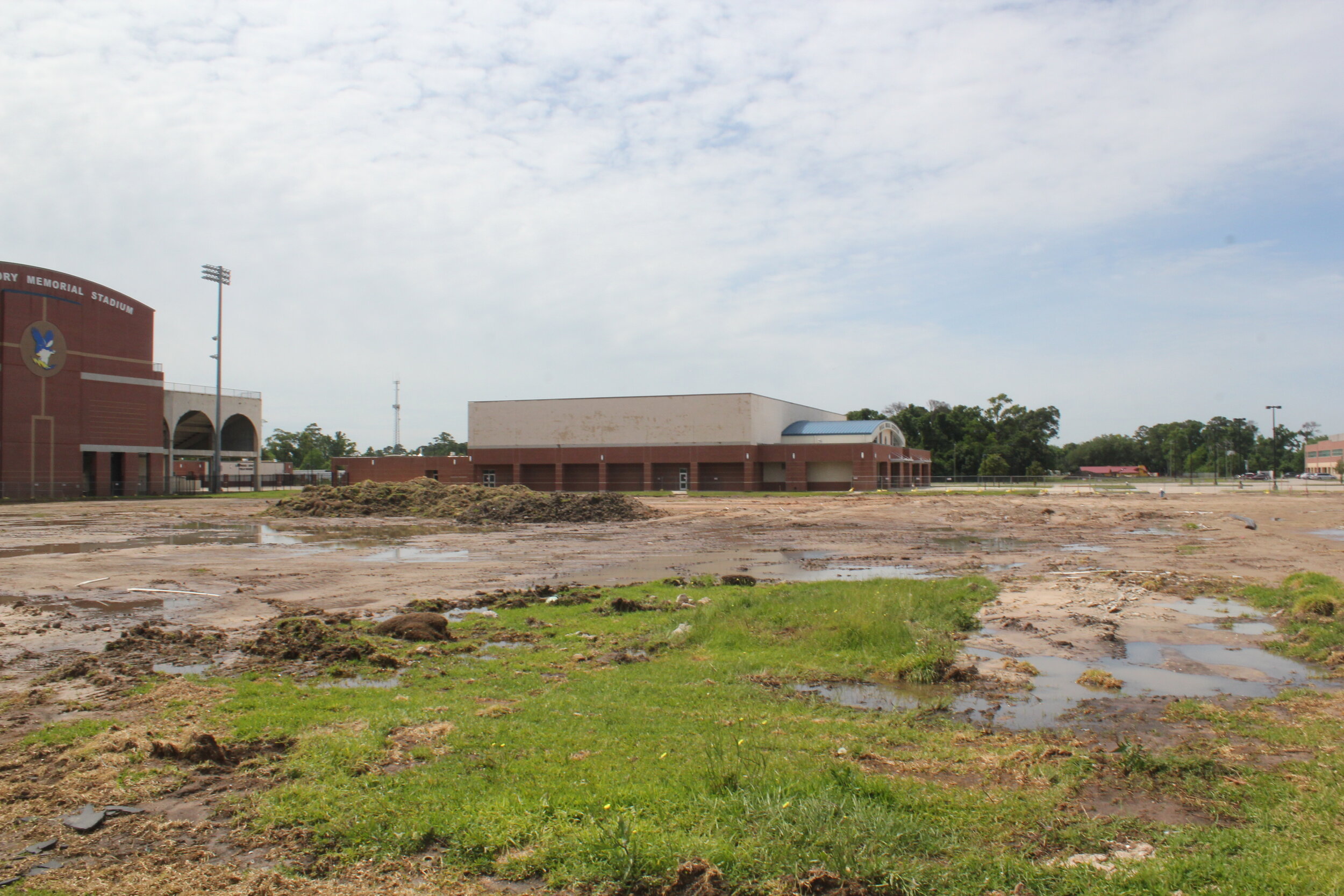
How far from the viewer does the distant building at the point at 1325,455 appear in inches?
5945

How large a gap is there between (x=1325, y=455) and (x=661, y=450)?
157 metres

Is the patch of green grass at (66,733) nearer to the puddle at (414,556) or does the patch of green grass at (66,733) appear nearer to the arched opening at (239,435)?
the puddle at (414,556)

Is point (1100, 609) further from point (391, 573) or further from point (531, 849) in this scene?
point (391, 573)

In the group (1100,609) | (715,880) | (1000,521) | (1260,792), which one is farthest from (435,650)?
(1000,521)

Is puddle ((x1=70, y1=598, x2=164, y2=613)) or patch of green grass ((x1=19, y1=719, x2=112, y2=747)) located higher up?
patch of green grass ((x1=19, y1=719, x2=112, y2=747))

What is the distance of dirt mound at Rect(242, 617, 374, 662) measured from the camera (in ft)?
35.7

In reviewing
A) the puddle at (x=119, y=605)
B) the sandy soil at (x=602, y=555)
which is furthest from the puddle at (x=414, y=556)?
the puddle at (x=119, y=605)

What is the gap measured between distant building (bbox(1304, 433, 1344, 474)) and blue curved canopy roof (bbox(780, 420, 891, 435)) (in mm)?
118690

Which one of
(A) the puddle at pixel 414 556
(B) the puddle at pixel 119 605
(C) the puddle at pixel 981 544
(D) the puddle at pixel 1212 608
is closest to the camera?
(D) the puddle at pixel 1212 608

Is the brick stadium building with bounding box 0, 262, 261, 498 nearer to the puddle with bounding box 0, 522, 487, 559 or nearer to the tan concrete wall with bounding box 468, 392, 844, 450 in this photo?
the tan concrete wall with bounding box 468, 392, 844, 450

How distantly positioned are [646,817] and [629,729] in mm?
2000

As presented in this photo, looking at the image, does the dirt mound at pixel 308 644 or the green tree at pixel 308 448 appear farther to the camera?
the green tree at pixel 308 448

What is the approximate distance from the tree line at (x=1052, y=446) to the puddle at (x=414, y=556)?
75.4 metres

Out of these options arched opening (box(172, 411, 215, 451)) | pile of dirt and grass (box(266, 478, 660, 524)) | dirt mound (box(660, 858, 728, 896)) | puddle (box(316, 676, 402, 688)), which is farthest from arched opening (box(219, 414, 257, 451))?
Answer: dirt mound (box(660, 858, 728, 896))
